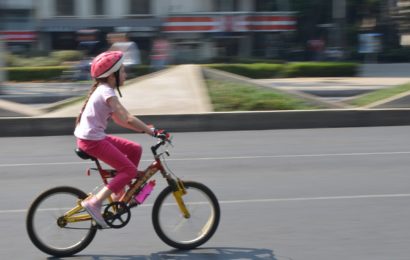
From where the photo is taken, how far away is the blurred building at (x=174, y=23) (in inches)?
1855

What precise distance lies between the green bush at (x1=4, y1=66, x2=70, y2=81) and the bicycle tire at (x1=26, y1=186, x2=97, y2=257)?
27.0 metres

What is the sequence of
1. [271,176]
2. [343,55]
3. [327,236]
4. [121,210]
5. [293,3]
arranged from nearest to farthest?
[121,210] → [327,236] → [271,176] → [343,55] → [293,3]

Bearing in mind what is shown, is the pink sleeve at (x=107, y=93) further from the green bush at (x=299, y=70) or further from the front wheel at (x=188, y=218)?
the green bush at (x=299, y=70)

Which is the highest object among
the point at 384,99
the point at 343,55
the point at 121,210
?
the point at 121,210

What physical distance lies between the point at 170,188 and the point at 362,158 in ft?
19.5

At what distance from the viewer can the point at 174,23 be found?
4716cm

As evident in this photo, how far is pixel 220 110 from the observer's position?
51.6 feet

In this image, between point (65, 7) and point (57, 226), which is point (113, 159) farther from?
point (65, 7)

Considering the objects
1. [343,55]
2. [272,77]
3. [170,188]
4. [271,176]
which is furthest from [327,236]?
[343,55]

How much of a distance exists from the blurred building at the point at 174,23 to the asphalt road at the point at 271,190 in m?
32.4

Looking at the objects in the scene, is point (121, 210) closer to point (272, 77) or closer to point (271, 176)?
point (271, 176)

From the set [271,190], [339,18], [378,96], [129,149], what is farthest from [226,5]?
[129,149]

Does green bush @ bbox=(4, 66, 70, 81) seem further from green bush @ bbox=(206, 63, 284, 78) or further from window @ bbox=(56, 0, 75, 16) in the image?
window @ bbox=(56, 0, 75, 16)

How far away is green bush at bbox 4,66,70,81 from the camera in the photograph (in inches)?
1299
